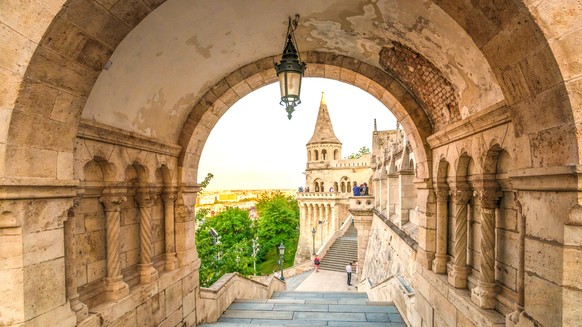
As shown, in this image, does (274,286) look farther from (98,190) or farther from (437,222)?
(98,190)

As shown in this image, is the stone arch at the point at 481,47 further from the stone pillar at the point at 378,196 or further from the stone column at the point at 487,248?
the stone pillar at the point at 378,196

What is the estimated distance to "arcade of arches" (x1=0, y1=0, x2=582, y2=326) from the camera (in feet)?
6.68

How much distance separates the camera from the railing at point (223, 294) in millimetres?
5891

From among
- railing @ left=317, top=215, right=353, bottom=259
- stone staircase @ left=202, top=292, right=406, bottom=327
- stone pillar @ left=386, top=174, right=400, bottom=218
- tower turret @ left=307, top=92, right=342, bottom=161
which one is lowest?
railing @ left=317, top=215, right=353, bottom=259

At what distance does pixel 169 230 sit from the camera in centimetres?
527

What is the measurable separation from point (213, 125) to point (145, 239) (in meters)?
2.23

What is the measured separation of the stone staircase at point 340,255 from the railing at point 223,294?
47.1 feet

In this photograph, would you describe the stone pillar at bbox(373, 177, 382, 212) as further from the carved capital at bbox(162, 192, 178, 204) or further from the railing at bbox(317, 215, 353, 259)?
the carved capital at bbox(162, 192, 178, 204)

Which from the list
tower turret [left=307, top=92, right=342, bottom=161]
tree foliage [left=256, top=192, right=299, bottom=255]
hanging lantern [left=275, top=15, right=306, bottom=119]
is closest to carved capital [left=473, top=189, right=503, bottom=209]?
hanging lantern [left=275, top=15, right=306, bottom=119]

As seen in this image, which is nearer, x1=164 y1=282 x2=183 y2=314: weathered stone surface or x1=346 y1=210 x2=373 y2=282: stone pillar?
x1=164 y1=282 x2=183 y2=314: weathered stone surface

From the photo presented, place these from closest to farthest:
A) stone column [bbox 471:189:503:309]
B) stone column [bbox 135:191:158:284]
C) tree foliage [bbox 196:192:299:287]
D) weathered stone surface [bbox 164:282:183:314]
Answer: stone column [bbox 471:189:503:309]
stone column [bbox 135:191:158:284]
weathered stone surface [bbox 164:282:183:314]
tree foliage [bbox 196:192:299:287]

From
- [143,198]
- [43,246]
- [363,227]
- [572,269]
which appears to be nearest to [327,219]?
[363,227]

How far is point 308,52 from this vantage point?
16.8ft

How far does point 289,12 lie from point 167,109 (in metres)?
2.30
